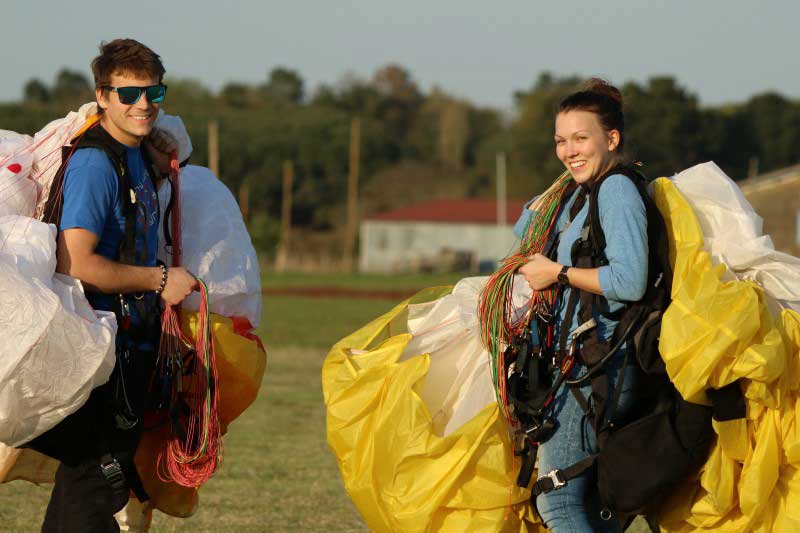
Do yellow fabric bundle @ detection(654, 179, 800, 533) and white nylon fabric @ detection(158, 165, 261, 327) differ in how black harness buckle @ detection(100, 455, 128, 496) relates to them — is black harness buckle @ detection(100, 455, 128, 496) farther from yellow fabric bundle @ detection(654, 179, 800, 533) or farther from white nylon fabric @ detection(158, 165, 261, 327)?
yellow fabric bundle @ detection(654, 179, 800, 533)

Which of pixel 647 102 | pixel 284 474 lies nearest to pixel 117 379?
pixel 284 474

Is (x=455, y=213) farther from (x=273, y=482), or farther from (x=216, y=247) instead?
(x=216, y=247)

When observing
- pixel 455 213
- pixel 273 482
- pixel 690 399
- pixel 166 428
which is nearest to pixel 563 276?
pixel 690 399

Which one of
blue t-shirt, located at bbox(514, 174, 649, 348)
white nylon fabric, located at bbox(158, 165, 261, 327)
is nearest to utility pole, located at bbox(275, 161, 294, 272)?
white nylon fabric, located at bbox(158, 165, 261, 327)

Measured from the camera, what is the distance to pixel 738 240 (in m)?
3.50

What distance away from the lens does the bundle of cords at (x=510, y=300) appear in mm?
3533

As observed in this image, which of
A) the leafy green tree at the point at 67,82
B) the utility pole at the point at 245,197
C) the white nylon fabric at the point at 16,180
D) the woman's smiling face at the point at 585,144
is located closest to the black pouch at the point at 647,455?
the woman's smiling face at the point at 585,144

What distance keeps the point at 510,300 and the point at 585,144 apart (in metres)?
0.56

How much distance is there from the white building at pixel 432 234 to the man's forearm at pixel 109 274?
41.6 metres

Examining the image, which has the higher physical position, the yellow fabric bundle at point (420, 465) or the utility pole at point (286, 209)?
the yellow fabric bundle at point (420, 465)

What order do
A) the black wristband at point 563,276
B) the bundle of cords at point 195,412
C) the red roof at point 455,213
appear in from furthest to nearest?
1. the red roof at point 455,213
2. the bundle of cords at point 195,412
3. the black wristband at point 563,276

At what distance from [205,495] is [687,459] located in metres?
3.02

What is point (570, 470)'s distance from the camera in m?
3.36

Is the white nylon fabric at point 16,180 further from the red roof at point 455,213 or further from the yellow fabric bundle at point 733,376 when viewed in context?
the red roof at point 455,213
